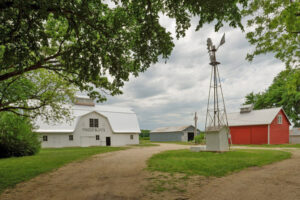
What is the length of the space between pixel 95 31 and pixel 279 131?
32.0 m

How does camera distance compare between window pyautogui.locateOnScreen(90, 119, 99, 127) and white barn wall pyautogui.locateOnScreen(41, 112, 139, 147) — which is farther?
window pyautogui.locateOnScreen(90, 119, 99, 127)

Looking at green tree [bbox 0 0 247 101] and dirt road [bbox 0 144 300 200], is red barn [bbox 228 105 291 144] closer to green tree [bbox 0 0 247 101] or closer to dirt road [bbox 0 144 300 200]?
dirt road [bbox 0 144 300 200]

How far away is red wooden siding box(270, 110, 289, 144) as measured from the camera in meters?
30.7

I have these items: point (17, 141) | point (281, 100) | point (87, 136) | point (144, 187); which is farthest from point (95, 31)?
point (281, 100)

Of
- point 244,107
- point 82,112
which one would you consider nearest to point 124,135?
point 82,112

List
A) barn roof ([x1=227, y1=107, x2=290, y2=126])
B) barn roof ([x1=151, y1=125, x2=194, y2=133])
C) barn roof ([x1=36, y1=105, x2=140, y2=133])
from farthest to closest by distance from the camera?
barn roof ([x1=151, y1=125, x2=194, y2=133]) → barn roof ([x1=36, y1=105, x2=140, y2=133]) → barn roof ([x1=227, y1=107, x2=290, y2=126])

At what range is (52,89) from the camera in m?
16.0

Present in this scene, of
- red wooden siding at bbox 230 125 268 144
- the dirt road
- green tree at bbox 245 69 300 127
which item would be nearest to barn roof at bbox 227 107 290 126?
red wooden siding at bbox 230 125 268 144

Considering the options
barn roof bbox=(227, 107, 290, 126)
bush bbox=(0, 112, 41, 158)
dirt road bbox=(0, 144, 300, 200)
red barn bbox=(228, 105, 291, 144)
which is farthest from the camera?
barn roof bbox=(227, 107, 290, 126)

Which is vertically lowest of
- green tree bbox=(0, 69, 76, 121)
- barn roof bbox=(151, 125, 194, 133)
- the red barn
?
barn roof bbox=(151, 125, 194, 133)

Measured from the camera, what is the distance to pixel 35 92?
49.4ft

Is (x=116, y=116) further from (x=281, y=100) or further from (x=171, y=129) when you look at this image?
(x=281, y=100)

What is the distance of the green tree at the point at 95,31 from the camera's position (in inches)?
281

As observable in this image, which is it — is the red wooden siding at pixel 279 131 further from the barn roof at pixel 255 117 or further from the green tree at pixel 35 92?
the green tree at pixel 35 92
